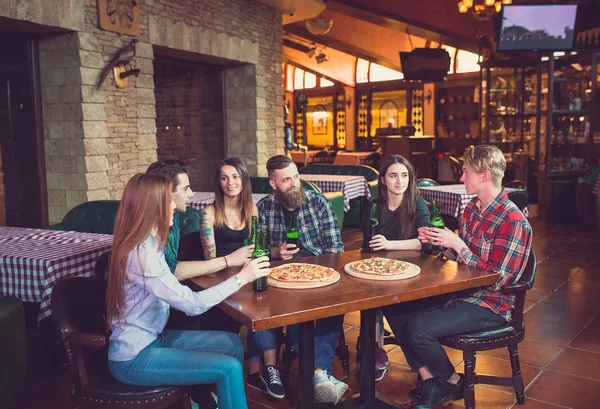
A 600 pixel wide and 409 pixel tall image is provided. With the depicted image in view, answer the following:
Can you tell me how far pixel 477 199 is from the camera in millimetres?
2762

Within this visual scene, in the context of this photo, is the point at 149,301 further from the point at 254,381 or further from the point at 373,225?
the point at 373,225

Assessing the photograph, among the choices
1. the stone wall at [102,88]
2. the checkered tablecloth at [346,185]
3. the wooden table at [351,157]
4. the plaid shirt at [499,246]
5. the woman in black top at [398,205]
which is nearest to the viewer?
the plaid shirt at [499,246]

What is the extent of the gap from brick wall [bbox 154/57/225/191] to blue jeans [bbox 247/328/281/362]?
192 inches

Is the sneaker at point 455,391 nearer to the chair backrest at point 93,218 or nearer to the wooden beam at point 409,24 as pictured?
the chair backrest at point 93,218

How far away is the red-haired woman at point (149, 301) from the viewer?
2031 millimetres

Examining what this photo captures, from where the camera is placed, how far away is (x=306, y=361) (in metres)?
2.36

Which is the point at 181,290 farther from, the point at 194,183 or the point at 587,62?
the point at 587,62

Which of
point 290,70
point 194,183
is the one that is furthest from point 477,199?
point 290,70

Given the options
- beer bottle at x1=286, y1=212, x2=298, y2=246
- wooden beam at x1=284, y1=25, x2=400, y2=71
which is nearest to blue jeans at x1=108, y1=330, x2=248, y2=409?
beer bottle at x1=286, y1=212, x2=298, y2=246

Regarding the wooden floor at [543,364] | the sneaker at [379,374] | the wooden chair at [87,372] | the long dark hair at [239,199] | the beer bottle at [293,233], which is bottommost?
the wooden floor at [543,364]

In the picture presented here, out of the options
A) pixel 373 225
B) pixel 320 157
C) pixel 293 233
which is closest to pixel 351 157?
pixel 320 157

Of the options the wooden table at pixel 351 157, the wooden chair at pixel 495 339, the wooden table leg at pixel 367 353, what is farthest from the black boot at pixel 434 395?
the wooden table at pixel 351 157

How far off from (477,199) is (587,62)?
21.9 ft

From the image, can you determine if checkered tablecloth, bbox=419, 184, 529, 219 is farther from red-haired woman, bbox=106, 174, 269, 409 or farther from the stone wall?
red-haired woman, bbox=106, 174, 269, 409
